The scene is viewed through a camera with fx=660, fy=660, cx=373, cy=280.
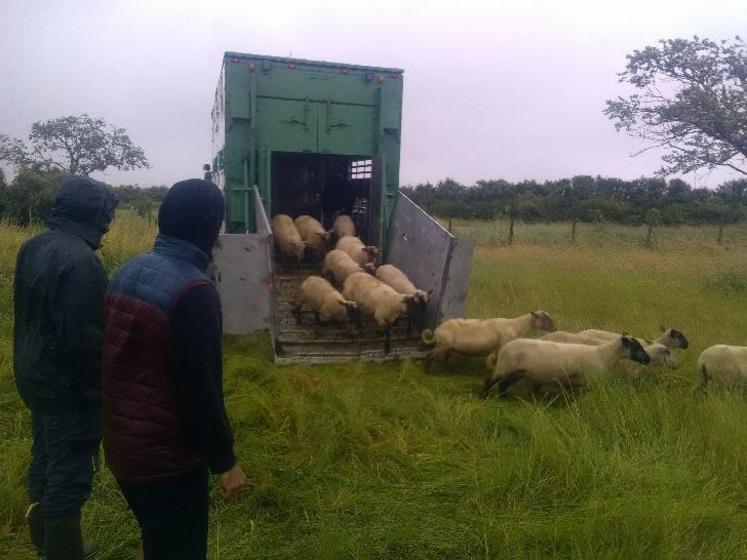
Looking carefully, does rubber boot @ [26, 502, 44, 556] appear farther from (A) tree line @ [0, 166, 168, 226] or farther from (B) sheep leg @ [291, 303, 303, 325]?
(A) tree line @ [0, 166, 168, 226]

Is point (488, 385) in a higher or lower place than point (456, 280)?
lower

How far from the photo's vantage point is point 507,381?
641 centimetres

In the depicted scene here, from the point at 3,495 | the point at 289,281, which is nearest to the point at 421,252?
the point at 289,281

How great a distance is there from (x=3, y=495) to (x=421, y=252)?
A: 572cm

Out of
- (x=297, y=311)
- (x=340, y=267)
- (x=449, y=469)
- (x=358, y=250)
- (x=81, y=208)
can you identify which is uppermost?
(x=81, y=208)

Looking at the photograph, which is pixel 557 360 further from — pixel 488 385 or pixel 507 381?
pixel 488 385

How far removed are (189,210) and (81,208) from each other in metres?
1.10

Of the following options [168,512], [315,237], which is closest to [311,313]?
[315,237]

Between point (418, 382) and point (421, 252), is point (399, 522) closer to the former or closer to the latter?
point (418, 382)

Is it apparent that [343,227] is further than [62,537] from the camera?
Yes

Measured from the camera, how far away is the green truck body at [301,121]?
9.23 metres

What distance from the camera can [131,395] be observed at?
2402 mm

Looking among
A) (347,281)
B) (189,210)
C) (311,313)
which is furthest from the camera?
(311,313)

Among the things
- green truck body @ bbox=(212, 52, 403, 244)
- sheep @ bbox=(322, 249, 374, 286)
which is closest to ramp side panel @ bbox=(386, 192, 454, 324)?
green truck body @ bbox=(212, 52, 403, 244)
